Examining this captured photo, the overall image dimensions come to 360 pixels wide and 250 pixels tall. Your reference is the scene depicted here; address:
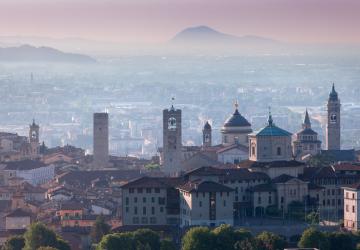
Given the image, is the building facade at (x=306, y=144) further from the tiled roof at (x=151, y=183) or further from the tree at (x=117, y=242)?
the tree at (x=117, y=242)

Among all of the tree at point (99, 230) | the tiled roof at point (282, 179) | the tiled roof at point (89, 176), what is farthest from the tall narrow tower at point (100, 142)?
the tree at point (99, 230)

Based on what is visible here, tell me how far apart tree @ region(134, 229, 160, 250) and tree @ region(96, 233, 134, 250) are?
14cm

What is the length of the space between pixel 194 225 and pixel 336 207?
508cm

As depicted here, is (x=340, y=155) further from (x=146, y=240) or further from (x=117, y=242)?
(x=117, y=242)

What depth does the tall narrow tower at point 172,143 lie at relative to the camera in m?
66.2

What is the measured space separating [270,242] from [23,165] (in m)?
28.8

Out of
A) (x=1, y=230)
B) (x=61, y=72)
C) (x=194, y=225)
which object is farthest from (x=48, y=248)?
(x=61, y=72)

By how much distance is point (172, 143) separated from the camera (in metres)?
67.9

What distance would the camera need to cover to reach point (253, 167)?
5584 cm

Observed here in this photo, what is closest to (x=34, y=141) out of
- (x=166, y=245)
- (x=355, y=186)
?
(x=355, y=186)

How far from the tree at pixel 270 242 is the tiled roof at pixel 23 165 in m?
27.8

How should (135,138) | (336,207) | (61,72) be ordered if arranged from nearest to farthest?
(336,207) → (135,138) → (61,72)

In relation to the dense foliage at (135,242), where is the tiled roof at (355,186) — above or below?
above

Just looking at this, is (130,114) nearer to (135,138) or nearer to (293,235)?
(135,138)
